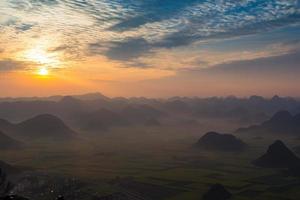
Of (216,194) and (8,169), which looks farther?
(8,169)

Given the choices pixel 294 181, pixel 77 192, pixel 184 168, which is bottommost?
pixel 184 168

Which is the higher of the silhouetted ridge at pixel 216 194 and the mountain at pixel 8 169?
the silhouetted ridge at pixel 216 194

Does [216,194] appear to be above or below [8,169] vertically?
above

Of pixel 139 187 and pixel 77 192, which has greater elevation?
pixel 77 192

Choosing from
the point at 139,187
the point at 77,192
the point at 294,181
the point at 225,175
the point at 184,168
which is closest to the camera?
the point at 77,192

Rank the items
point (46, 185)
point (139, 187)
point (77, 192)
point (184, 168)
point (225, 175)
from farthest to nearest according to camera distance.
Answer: point (184, 168) < point (225, 175) < point (139, 187) < point (46, 185) < point (77, 192)

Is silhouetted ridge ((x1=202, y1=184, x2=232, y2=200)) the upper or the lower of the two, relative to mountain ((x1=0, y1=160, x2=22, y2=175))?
upper

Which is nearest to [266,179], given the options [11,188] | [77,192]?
[77,192]

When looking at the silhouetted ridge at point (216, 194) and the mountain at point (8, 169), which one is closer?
the silhouetted ridge at point (216, 194)

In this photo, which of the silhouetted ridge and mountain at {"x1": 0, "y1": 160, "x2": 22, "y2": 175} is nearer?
the silhouetted ridge

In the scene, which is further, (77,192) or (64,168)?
(64,168)

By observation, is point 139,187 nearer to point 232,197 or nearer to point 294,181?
point 232,197
